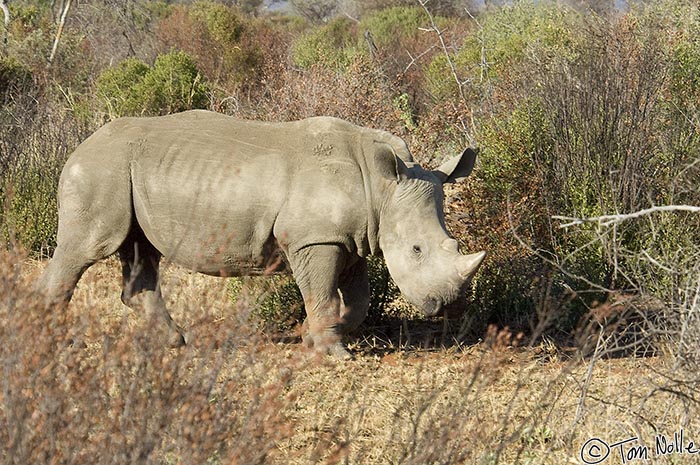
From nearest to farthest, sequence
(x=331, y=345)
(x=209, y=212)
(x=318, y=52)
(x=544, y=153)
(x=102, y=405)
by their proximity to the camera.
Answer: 1. (x=102, y=405)
2. (x=209, y=212)
3. (x=331, y=345)
4. (x=544, y=153)
5. (x=318, y=52)

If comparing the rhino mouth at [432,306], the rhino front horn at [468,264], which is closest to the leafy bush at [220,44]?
the rhino mouth at [432,306]

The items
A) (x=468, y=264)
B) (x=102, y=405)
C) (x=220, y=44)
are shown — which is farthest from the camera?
(x=220, y=44)

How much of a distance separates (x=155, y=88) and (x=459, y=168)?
8.07m

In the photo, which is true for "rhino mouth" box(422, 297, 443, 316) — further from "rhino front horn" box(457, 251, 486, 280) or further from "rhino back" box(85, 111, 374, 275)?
"rhino back" box(85, 111, 374, 275)

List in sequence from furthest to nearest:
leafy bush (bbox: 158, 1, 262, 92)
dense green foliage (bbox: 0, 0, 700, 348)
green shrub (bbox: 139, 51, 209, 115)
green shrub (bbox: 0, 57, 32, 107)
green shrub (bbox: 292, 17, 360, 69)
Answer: leafy bush (bbox: 158, 1, 262, 92), green shrub (bbox: 292, 17, 360, 69), green shrub (bbox: 0, 57, 32, 107), green shrub (bbox: 139, 51, 209, 115), dense green foliage (bbox: 0, 0, 700, 348)

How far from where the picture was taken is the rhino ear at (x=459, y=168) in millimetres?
6703

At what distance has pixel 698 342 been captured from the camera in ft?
14.1

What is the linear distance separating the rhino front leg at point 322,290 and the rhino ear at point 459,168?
2.80 ft

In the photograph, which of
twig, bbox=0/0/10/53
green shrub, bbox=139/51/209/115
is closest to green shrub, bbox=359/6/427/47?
twig, bbox=0/0/10/53

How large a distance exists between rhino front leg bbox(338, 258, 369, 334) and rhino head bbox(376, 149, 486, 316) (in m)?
0.54

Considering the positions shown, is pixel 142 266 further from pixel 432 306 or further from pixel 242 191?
pixel 432 306

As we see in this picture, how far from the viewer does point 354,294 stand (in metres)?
6.91

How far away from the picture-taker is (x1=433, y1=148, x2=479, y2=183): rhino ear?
6703mm

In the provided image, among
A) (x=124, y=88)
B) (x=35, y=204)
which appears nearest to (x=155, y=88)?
(x=124, y=88)
